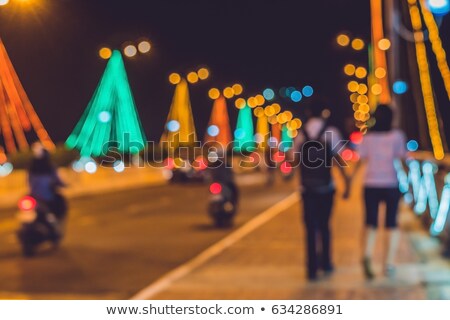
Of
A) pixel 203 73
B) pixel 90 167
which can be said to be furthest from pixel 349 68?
pixel 90 167

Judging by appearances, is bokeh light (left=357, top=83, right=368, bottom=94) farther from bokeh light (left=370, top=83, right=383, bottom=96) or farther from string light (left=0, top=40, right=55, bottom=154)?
string light (left=0, top=40, right=55, bottom=154)

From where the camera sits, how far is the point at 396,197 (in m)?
10.9

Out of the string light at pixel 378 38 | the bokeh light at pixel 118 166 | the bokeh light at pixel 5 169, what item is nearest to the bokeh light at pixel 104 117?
the string light at pixel 378 38

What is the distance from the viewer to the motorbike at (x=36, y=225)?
14188 mm

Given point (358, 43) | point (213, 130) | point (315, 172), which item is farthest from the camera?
point (213, 130)

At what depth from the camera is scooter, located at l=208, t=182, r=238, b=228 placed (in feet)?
61.1

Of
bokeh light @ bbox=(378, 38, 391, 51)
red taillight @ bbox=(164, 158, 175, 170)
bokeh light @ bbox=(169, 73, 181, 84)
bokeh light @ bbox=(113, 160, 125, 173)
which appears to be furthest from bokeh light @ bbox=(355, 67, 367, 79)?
bokeh light @ bbox=(113, 160, 125, 173)

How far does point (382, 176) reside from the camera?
35.4 feet

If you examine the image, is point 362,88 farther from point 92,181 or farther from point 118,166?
point 92,181

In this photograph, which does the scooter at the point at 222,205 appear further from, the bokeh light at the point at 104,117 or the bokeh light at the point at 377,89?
the bokeh light at the point at 377,89

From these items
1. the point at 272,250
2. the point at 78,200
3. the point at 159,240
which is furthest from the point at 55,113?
the point at 78,200

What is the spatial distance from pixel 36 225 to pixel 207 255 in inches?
96.8

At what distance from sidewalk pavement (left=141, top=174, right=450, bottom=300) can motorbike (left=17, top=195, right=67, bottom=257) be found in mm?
2379
